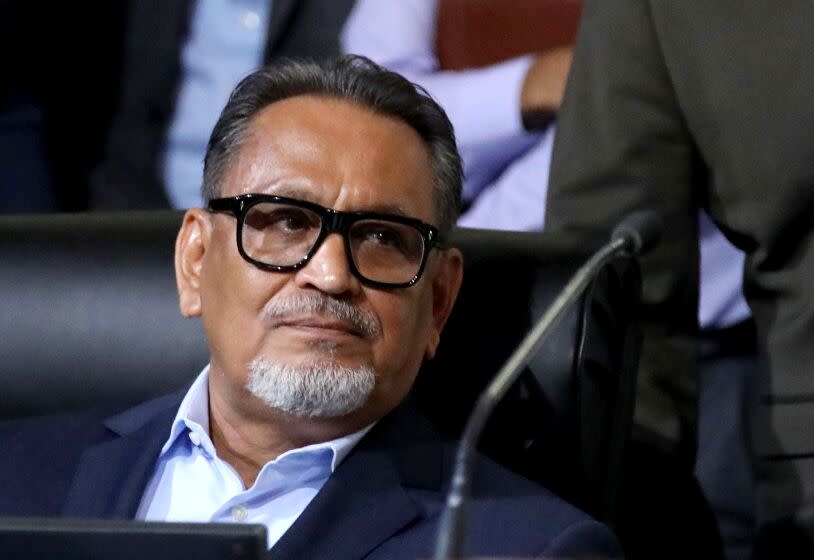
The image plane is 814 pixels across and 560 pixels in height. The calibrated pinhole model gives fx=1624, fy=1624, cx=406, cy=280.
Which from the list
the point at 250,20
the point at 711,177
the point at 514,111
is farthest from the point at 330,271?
the point at 250,20

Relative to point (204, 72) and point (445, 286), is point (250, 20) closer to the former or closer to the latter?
point (204, 72)

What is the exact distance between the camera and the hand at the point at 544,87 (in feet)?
6.49

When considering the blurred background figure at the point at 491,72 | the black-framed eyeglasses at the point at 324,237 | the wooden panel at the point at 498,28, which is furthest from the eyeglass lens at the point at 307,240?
the wooden panel at the point at 498,28

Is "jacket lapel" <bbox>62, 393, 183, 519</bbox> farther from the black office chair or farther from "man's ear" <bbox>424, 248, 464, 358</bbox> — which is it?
"man's ear" <bbox>424, 248, 464, 358</bbox>

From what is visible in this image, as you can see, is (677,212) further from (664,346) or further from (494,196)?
(494,196)

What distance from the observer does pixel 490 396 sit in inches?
35.3

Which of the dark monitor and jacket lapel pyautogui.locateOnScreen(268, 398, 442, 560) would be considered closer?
the dark monitor

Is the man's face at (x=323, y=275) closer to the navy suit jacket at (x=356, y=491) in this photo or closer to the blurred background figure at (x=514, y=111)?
the navy suit jacket at (x=356, y=491)

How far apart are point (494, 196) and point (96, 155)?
639 mm

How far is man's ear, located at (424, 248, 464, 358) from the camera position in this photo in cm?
140

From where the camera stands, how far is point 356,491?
131cm

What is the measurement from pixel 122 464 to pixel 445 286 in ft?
1.04

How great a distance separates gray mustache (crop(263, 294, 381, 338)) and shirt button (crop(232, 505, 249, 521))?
0.16m

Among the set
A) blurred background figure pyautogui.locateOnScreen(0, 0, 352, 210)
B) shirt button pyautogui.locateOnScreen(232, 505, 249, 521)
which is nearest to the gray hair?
shirt button pyautogui.locateOnScreen(232, 505, 249, 521)
